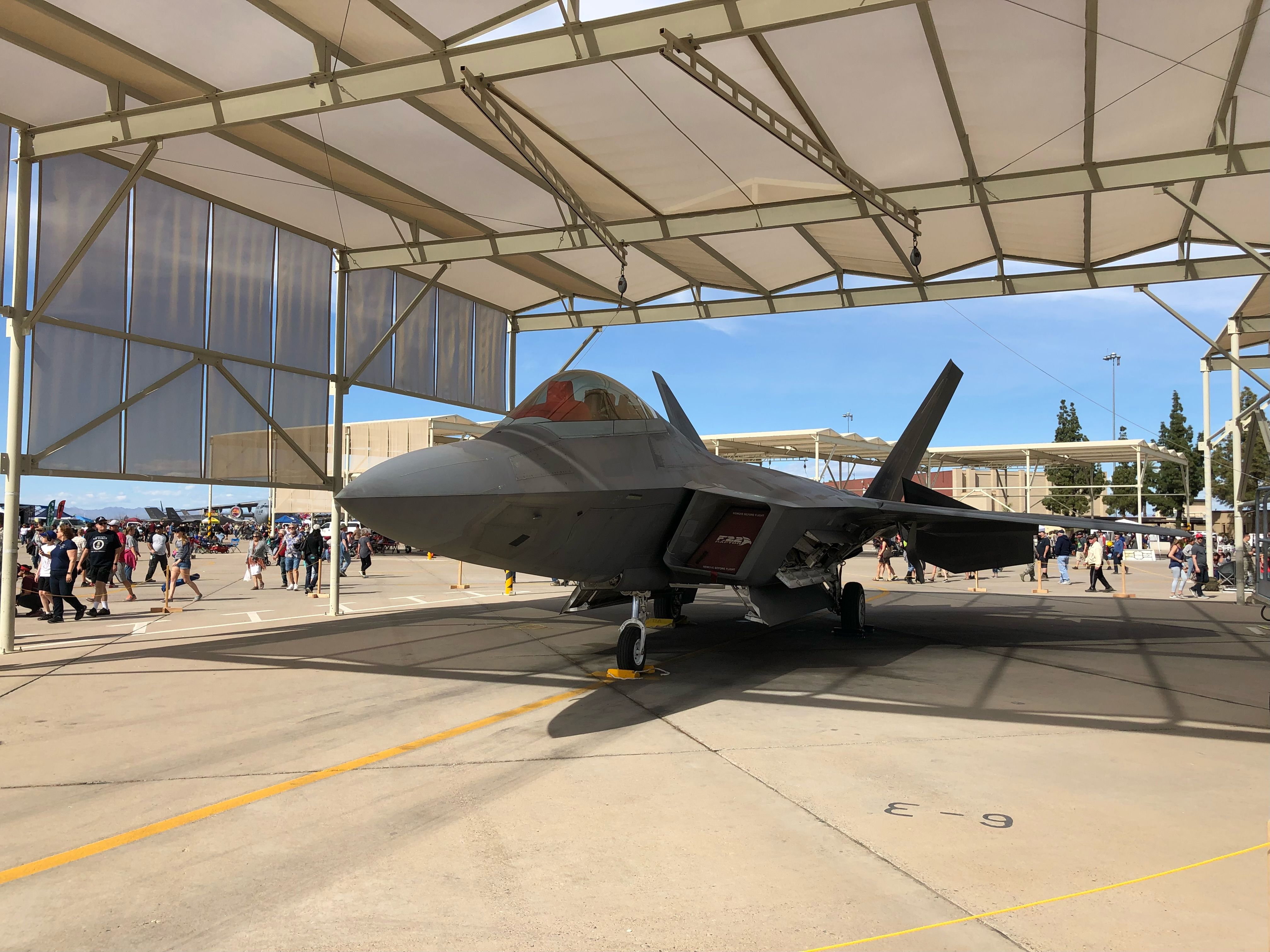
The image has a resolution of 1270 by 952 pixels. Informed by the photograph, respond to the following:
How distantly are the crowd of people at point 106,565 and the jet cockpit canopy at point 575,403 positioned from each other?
7307mm

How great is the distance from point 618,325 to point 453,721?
12050 millimetres

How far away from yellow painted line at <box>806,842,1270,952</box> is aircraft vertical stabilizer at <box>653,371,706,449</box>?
8.79m

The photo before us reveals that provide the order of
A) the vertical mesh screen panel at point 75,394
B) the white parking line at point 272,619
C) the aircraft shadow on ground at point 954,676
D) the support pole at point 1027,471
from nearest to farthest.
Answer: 1. the aircraft shadow on ground at point 954,676
2. the vertical mesh screen panel at point 75,394
3. the white parking line at point 272,619
4. the support pole at point 1027,471

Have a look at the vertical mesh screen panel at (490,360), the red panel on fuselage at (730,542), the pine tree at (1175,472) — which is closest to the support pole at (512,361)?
the vertical mesh screen panel at (490,360)

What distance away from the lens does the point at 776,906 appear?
315 cm

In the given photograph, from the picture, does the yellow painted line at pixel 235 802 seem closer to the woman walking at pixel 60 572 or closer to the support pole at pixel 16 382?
the support pole at pixel 16 382

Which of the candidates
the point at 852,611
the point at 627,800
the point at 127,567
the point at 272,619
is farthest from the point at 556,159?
the point at 127,567

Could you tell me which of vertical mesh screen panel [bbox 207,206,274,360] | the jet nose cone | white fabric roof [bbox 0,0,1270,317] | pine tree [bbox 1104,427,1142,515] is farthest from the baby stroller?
pine tree [bbox 1104,427,1142,515]

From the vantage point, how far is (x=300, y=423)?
43.5ft

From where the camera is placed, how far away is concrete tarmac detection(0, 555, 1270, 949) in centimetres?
304

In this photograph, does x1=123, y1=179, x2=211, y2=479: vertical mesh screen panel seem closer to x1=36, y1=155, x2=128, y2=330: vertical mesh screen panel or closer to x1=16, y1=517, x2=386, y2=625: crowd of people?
x1=36, y1=155, x2=128, y2=330: vertical mesh screen panel

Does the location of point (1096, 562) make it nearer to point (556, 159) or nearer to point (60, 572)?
point (556, 159)

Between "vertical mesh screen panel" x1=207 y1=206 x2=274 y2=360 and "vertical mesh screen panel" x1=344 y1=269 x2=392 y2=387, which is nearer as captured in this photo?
"vertical mesh screen panel" x1=207 y1=206 x2=274 y2=360

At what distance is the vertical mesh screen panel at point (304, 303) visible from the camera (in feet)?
42.2
